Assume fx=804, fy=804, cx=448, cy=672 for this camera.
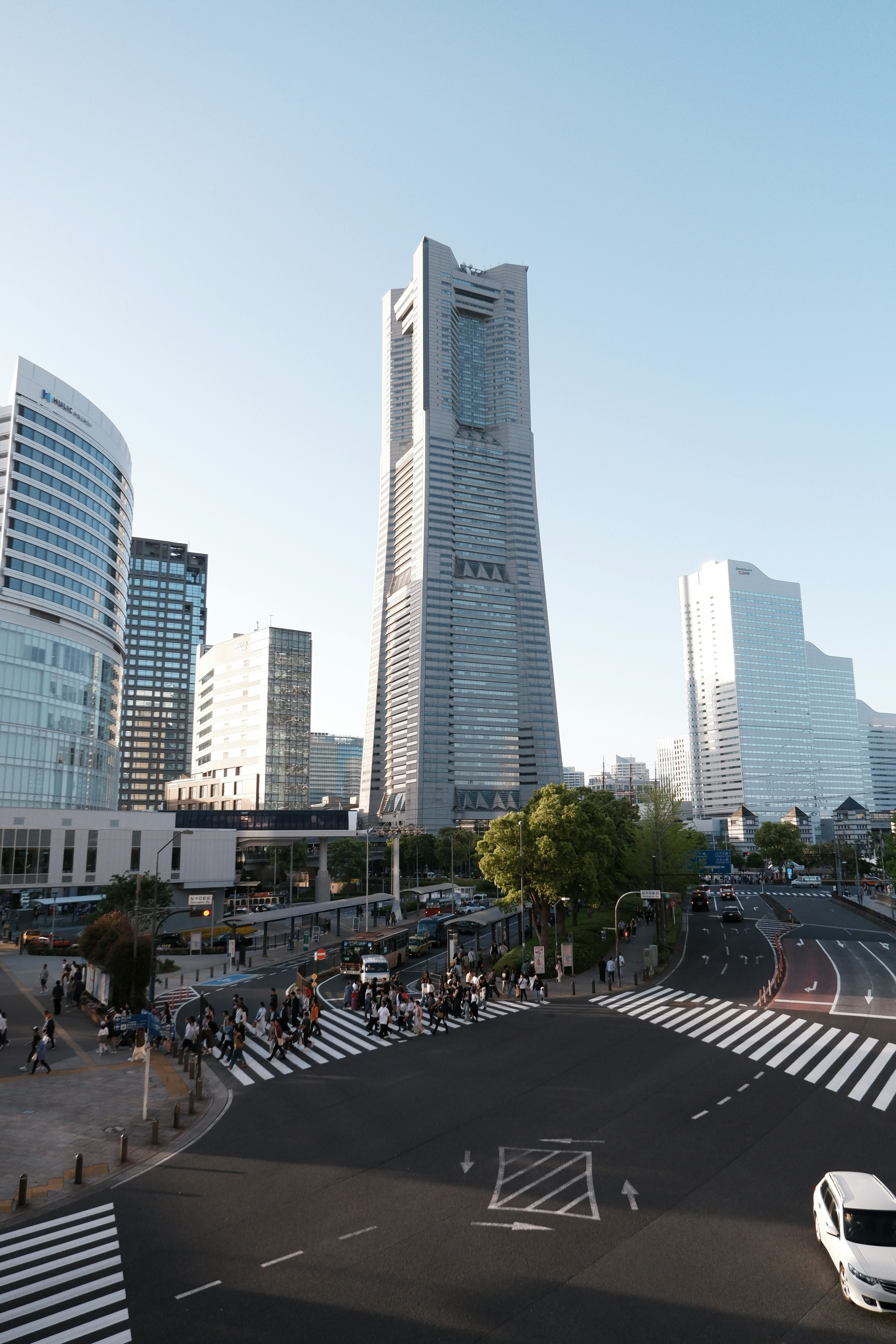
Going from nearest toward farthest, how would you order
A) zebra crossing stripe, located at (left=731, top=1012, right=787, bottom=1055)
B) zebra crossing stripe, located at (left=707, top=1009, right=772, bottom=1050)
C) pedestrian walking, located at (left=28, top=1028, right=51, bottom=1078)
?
1. pedestrian walking, located at (left=28, top=1028, right=51, bottom=1078)
2. zebra crossing stripe, located at (left=731, top=1012, right=787, bottom=1055)
3. zebra crossing stripe, located at (left=707, top=1009, right=772, bottom=1050)

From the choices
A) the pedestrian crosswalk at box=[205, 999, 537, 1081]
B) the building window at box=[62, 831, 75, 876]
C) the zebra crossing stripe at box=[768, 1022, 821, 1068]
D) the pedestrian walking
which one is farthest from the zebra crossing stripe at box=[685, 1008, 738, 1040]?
the building window at box=[62, 831, 75, 876]

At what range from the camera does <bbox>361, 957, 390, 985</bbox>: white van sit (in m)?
48.6

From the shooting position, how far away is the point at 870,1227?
1454cm

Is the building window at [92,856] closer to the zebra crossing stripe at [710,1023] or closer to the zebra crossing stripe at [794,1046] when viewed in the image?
the zebra crossing stripe at [710,1023]

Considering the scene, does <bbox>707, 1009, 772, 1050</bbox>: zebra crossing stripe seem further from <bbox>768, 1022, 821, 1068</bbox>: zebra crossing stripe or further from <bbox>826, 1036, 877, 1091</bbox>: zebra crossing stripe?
<bbox>826, 1036, 877, 1091</bbox>: zebra crossing stripe

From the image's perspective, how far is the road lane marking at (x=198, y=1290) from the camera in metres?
14.6

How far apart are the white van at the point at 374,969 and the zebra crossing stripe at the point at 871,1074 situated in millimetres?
26800

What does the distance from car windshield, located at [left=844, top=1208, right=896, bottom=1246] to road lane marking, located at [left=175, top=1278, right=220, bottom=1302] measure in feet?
37.9

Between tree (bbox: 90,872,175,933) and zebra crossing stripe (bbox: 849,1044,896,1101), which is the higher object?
tree (bbox: 90,872,175,933)

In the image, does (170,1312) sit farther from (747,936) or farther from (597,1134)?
(747,936)

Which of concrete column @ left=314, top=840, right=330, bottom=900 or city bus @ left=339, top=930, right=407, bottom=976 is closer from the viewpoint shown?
city bus @ left=339, top=930, right=407, bottom=976

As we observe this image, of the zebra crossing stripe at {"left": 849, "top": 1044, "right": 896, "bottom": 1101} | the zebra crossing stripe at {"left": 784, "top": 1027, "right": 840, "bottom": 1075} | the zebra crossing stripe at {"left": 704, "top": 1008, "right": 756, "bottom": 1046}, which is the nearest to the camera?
the zebra crossing stripe at {"left": 849, "top": 1044, "right": 896, "bottom": 1101}

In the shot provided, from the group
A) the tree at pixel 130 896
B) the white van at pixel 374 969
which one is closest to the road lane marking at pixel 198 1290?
the white van at pixel 374 969

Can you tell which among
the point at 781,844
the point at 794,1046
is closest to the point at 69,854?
the point at 794,1046
